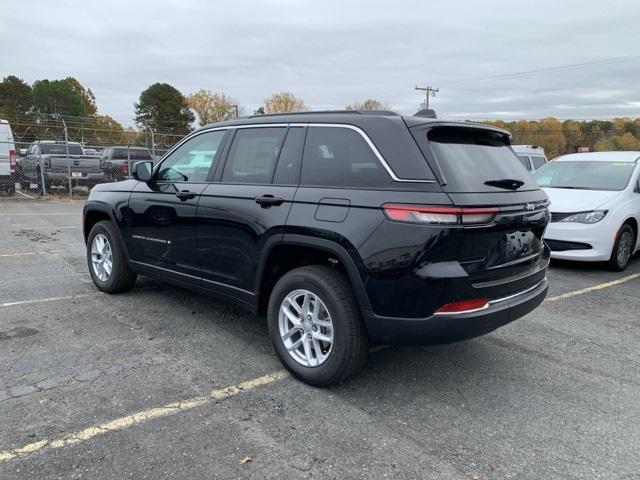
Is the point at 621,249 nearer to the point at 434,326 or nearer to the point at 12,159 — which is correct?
the point at 434,326

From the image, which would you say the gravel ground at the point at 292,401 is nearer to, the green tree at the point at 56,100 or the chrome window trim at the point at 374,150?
the chrome window trim at the point at 374,150

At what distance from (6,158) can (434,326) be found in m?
16.9

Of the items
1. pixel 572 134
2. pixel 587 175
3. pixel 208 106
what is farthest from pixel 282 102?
pixel 587 175

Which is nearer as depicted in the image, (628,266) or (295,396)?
(295,396)

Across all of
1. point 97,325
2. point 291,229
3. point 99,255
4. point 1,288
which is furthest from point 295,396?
point 1,288

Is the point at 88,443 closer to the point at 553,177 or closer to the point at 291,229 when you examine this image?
the point at 291,229

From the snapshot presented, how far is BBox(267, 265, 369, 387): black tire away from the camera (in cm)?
327

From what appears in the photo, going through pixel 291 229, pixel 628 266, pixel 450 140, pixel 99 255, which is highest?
pixel 450 140

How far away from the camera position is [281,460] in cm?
271

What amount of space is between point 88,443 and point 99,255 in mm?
3326

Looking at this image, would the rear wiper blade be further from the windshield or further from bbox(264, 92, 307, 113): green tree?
Answer: bbox(264, 92, 307, 113): green tree

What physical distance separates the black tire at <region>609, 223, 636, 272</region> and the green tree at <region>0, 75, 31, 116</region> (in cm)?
7762

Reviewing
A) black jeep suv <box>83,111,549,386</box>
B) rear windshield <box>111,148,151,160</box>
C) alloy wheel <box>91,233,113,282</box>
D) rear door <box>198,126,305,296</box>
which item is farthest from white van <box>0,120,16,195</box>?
rear door <box>198,126,305,296</box>

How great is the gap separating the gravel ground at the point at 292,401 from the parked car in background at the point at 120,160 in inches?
612
